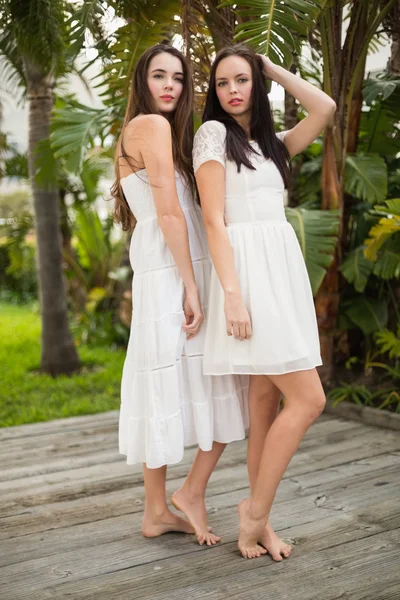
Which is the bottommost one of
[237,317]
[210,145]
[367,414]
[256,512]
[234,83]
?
[367,414]

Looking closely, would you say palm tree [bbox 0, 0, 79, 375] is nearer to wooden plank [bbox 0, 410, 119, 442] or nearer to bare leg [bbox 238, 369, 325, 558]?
wooden plank [bbox 0, 410, 119, 442]

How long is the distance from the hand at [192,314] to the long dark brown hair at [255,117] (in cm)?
54

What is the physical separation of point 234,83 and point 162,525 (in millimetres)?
1719

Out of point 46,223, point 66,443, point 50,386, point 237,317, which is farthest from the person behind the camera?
point 46,223

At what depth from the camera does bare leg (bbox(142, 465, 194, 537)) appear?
9.23ft

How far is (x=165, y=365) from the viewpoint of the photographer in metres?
2.65

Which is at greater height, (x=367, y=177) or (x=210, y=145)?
(x=210, y=145)

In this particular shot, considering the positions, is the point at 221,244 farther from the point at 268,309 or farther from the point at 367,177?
the point at 367,177

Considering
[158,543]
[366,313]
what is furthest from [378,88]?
[158,543]

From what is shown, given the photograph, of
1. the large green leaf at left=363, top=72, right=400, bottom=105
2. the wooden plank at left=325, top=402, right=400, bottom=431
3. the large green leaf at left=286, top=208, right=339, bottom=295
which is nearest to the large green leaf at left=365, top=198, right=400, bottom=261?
the large green leaf at left=286, top=208, right=339, bottom=295

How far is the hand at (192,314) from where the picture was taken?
2.64 meters

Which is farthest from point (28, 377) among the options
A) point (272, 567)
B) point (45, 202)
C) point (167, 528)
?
point (272, 567)

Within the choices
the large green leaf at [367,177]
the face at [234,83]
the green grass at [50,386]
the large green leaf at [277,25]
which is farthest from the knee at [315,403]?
the green grass at [50,386]

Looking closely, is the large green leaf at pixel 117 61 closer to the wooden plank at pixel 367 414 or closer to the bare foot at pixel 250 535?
the wooden plank at pixel 367 414
